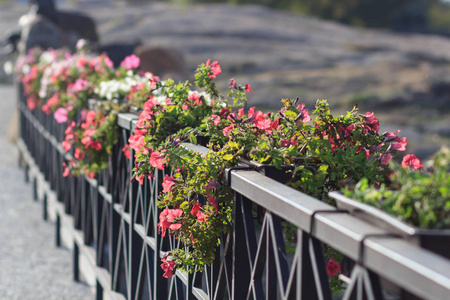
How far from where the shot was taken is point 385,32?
33.9m

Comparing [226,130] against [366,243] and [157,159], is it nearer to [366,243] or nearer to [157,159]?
[157,159]

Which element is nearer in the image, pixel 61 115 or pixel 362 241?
pixel 362 241

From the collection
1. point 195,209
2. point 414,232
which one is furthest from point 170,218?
point 414,232

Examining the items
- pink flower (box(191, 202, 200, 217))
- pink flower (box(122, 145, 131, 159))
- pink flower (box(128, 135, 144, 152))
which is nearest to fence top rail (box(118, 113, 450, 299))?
pink flower (box(191, 202, 200, 217))

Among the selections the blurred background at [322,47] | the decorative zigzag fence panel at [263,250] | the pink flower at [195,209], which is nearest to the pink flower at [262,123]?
the decorative zigzag fence panel at [263,250]

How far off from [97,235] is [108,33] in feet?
79.1

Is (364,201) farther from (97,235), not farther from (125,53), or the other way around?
(125,53)

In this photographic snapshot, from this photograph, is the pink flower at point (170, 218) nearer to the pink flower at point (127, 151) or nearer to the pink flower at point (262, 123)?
the pink flower at point (262, 123)

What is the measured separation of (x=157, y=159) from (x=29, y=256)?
4249mm

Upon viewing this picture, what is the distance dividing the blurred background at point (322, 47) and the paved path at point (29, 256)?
6.84m

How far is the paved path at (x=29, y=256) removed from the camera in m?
5.29

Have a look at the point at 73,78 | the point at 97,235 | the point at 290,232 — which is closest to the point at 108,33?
the point at 73,78

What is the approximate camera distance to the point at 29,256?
20.7 feet

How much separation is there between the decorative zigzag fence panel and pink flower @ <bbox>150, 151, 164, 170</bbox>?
0.53 ft
